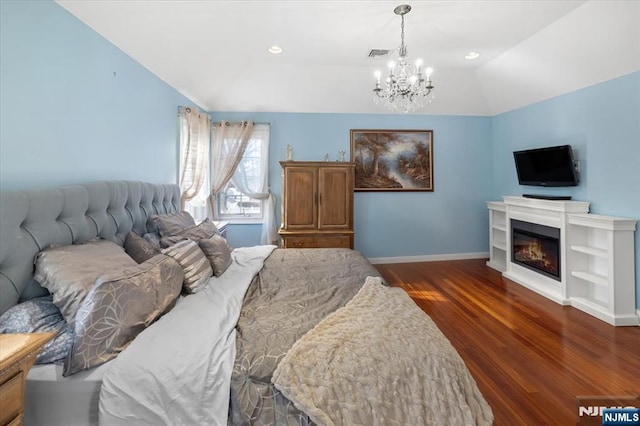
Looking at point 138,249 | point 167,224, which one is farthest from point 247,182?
point 138,249

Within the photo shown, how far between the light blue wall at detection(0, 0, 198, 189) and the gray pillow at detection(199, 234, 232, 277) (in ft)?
3.02

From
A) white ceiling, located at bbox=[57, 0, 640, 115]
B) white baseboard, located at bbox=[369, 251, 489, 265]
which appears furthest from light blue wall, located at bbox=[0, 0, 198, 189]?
white baseboard, located at bbox=[369, 251, 489, 265]

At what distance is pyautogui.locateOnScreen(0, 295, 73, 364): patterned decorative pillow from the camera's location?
1146mm

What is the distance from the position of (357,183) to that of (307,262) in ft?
8.02

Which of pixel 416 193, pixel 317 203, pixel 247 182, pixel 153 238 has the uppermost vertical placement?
pixel 247 182

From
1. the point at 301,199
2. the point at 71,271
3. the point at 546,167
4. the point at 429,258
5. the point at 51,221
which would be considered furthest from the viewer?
the point at 429,258

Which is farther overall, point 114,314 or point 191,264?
point 191,264

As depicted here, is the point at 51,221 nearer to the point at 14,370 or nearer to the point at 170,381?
the point at 14,370

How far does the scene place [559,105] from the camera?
3600 mm

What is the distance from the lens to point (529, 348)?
2.32 m

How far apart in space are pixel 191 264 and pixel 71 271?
1.94ft

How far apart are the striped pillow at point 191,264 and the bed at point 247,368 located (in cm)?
21

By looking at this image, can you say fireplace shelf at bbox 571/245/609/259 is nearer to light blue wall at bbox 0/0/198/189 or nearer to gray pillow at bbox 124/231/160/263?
gray pillow at bbox 124/231/160/263

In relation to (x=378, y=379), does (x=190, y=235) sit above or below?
above
